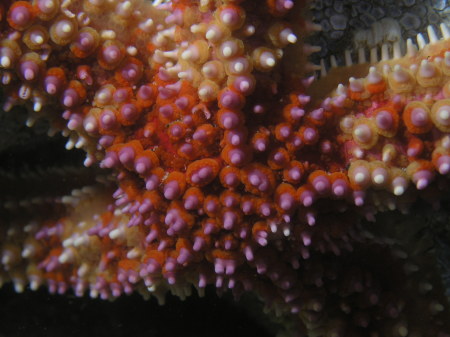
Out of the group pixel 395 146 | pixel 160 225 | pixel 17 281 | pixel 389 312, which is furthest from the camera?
pixel 17 281

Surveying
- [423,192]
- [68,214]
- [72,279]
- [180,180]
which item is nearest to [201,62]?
[180,180]

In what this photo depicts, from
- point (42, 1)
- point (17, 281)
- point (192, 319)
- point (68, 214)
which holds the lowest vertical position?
point (192, 319)

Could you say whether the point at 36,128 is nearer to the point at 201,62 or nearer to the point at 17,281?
the point at 17,281

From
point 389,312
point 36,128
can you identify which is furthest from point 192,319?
point 36,128

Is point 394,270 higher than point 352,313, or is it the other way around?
point 394,270

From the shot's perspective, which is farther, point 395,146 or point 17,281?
point 17,281

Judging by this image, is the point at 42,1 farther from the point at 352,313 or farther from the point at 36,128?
the point at 352,313

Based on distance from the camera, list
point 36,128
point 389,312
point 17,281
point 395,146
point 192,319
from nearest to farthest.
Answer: point 395,146 < point 389,312 < point 17,281 < point 36,128 < point 192,319
